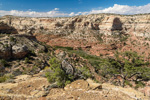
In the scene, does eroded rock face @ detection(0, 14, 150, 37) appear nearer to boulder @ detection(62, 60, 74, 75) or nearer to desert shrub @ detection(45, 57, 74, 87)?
boulder @ detection(62, 60, 74, 75)

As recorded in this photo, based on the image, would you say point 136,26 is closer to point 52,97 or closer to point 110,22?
point 110,22

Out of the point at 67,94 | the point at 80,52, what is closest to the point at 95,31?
the point at 80,52

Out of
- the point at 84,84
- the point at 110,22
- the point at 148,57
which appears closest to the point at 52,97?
the point at 84,84

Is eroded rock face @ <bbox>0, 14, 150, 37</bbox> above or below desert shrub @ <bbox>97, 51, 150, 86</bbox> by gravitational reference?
above

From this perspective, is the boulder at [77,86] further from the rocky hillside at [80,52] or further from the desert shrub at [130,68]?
the desert shrub at [130,68]

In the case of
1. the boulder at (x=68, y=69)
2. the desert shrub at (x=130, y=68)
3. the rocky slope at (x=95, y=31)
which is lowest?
the desert shrub at (x=130, y=68)

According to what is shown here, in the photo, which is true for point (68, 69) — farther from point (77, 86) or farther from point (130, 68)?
point (130, 68)

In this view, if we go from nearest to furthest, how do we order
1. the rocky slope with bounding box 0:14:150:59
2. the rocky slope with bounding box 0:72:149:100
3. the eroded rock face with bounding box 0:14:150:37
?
the rocky slope with bounding box 0:72:149:100 < the rocky slope with bounding box 0:14:150:59 < the eroded rock face with bounding box 0:14:150:37

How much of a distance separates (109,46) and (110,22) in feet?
59.8

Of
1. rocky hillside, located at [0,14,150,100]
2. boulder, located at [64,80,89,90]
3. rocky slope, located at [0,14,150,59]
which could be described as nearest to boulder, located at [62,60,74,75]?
rocky hillside, located at [0,14,150,100]

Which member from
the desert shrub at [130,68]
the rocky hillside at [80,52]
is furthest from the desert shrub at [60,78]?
the desert shrub at [130,68]

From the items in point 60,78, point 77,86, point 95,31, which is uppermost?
point 95,31

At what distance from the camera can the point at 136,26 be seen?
184ft

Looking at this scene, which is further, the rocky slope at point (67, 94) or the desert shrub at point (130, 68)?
the desert shrub at point (130, 68)
